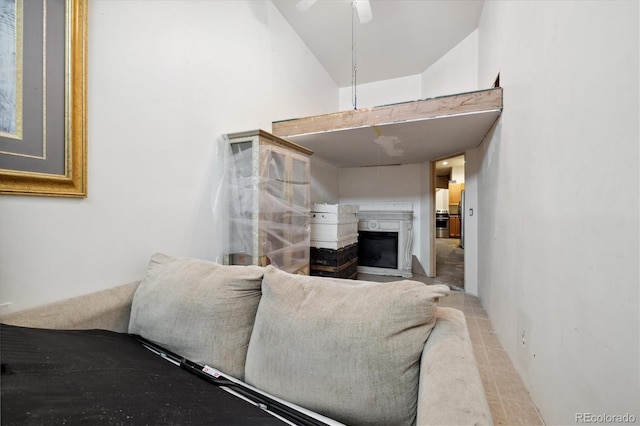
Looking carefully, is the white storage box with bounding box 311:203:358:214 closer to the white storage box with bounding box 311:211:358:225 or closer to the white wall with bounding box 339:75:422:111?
the white storage box with bounding box 311:211:358:225

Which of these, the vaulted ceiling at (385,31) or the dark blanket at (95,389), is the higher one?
the vaulted ceiling at (385,31)

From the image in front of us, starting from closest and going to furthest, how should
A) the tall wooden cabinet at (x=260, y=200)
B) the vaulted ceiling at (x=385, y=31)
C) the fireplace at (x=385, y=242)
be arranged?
1. the tall wooden cabinet at (x=260, y=200)
2. the vaulted ceiling at (x=385, y=31)
3. the fireplace at (x=385, y=242)

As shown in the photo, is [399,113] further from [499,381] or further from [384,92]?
[384,92]

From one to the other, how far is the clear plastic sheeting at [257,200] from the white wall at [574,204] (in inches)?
64.6

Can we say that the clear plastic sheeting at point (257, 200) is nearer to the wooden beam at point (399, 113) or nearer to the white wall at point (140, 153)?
the white wall at point (140, 153)

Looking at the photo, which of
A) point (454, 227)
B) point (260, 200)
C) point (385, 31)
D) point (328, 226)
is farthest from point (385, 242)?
point (454, 227)

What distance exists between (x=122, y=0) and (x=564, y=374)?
275cm

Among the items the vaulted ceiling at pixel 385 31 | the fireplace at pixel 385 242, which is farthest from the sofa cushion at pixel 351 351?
the fireplace at pixel 385 242

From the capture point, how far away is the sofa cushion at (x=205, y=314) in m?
0.99

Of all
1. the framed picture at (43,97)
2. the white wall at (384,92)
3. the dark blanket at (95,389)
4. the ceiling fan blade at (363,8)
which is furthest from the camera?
the white wall at (384,92)

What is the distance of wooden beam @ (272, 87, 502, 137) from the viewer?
188cm

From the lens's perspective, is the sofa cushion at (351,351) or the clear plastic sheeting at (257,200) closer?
the sofa cushion at (351,351)

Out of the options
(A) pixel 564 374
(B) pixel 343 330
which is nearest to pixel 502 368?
(A) pixel 564 374

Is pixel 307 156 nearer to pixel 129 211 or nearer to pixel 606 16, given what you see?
pixel 129 211
